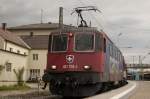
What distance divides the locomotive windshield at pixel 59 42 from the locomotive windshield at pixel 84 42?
642 millimetres

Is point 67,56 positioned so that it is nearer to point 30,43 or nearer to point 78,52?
point 78,52

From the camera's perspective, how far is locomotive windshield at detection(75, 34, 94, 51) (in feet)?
71.6

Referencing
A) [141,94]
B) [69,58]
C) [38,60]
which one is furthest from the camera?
[38,60]

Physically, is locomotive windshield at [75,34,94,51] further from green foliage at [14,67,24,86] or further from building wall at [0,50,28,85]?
green foliage at [14,67,24,86]

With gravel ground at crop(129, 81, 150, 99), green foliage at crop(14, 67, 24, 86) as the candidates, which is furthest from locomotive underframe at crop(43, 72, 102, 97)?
green foliage at crop(14, 67, 24, 86)

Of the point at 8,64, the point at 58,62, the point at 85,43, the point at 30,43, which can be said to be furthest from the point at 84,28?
the point at 30,43

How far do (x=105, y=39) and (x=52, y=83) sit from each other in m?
4.03

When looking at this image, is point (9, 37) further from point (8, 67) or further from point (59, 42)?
point (59, 42)

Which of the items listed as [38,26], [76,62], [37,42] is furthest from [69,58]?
[38,26]

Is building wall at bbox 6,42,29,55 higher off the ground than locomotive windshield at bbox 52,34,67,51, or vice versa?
building wall at bbox 6,42,29,55

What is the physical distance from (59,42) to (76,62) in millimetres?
1715

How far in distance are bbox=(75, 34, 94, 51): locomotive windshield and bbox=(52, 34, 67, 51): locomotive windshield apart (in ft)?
2.11

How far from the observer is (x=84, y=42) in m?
22.0

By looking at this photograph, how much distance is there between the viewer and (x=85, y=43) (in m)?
22.0
